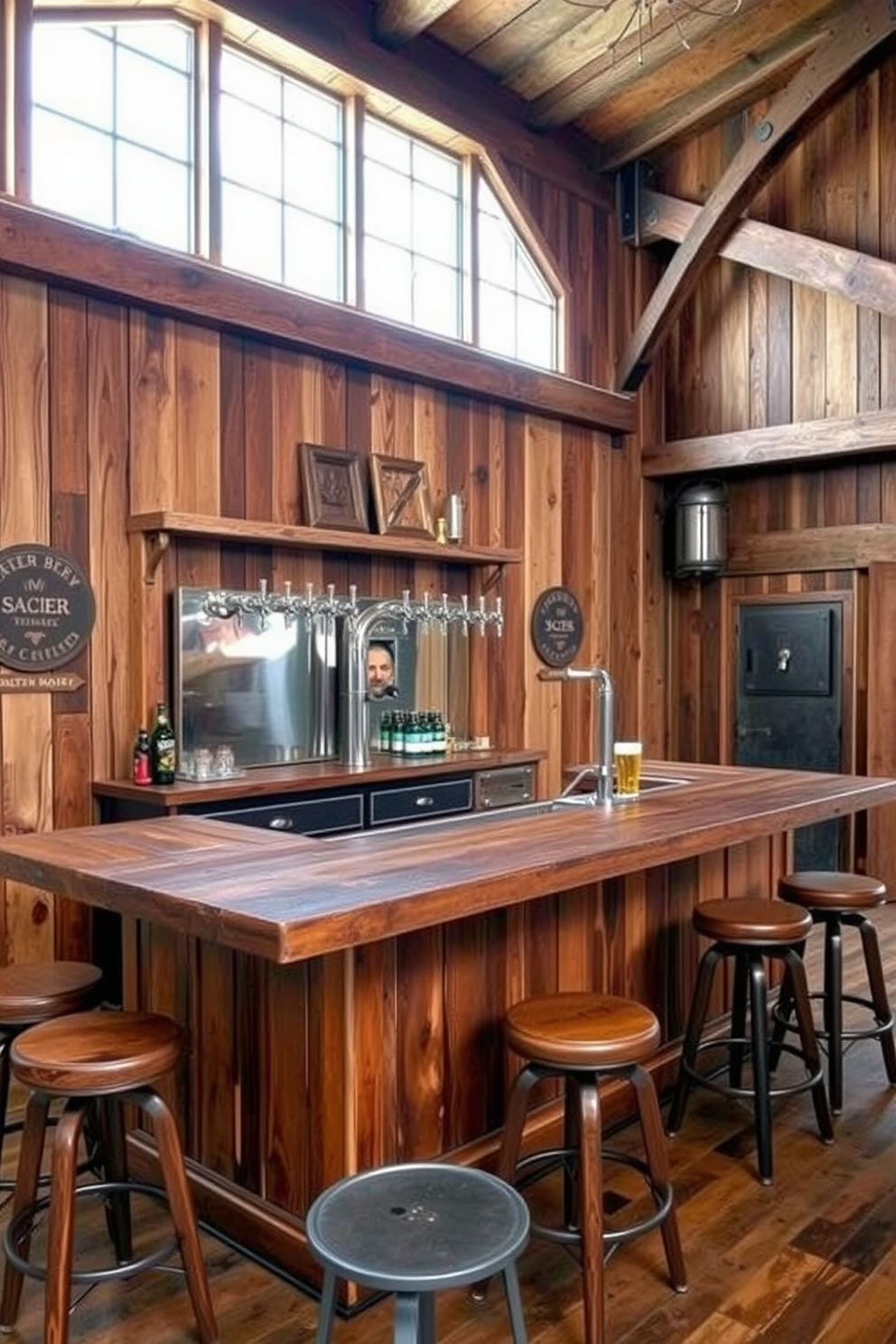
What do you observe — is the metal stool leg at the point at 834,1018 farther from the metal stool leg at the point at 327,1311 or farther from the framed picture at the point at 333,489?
the framed picture at the point at 333,489

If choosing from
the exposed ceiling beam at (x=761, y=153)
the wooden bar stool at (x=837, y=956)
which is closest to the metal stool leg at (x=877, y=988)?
the wooden bar stool at (x=837, y=956)

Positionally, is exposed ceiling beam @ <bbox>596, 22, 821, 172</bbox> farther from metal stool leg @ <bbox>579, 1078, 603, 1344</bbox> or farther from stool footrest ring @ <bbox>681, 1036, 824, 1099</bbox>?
metal stool leg @ <bbox>579, 1078, 603, 1344</bbox>

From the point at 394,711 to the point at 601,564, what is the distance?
1.88 metres

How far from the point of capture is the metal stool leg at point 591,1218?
1850 millimetres

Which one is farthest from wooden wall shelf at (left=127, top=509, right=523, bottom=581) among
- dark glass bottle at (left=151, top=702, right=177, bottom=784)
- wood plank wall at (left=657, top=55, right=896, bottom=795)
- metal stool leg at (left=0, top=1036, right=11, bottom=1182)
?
wood plank wall at (left=657, top=55, right=896, bottom=795)

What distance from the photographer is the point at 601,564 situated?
19.8 feet

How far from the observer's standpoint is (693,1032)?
2.81 meters

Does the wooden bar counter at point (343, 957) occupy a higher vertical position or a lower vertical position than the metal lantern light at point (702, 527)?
lower

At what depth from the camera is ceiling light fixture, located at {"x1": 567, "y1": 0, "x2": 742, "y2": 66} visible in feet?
15.1

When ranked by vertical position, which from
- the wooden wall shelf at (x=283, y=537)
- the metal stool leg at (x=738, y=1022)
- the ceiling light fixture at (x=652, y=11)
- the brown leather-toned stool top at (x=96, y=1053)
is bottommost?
the metal stool leg at (x=738, y=1022)

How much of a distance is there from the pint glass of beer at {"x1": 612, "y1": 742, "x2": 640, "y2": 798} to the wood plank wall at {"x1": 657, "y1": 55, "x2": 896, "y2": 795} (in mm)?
3261

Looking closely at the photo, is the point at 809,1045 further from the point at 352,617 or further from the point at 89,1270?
the point at 352,617

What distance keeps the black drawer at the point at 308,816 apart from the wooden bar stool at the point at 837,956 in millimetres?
1591

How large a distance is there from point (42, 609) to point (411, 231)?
8.84 ft
